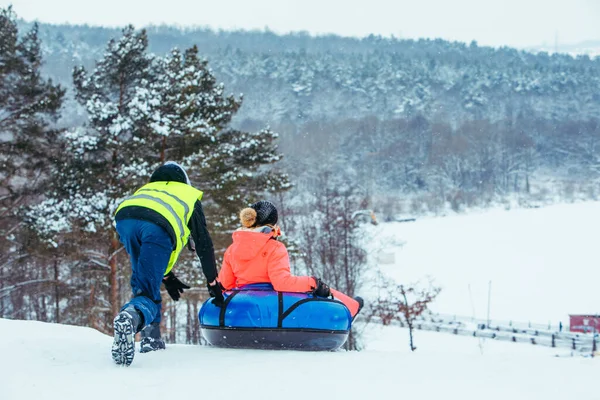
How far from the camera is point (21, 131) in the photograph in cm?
1541

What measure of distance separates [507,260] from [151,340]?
49.2 metres

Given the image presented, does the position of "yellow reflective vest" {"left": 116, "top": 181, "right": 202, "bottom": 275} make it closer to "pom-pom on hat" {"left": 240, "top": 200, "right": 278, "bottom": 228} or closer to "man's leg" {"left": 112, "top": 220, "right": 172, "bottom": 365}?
"man's leg" {"left": 112, "top": 220, "right": 172, "bottom": 365}

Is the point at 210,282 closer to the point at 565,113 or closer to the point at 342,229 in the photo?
the point at 342,229

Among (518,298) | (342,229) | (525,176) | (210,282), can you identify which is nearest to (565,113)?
(525,176)

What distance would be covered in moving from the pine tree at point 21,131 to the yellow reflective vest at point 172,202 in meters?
12.3

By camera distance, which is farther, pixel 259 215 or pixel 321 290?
pixel 259 215

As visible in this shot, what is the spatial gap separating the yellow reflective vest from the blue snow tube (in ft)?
2.00

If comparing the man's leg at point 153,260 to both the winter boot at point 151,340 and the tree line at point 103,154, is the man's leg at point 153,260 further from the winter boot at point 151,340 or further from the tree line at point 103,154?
the tree line at point 103,154

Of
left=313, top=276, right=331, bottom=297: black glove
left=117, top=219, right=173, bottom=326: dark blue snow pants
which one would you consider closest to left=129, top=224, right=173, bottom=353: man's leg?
left=117, top=219, right=173, bottom=326: dark blue snow pants

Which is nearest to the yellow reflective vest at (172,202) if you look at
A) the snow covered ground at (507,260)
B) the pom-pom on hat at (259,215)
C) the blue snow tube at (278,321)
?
the pom-pom on hat at (259,215)

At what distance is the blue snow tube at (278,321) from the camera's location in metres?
4.11

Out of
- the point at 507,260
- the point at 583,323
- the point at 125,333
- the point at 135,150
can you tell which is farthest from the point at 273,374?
the point at 507,260

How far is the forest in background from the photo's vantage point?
14.7 metres

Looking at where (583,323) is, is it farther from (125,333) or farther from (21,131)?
(125,333)
